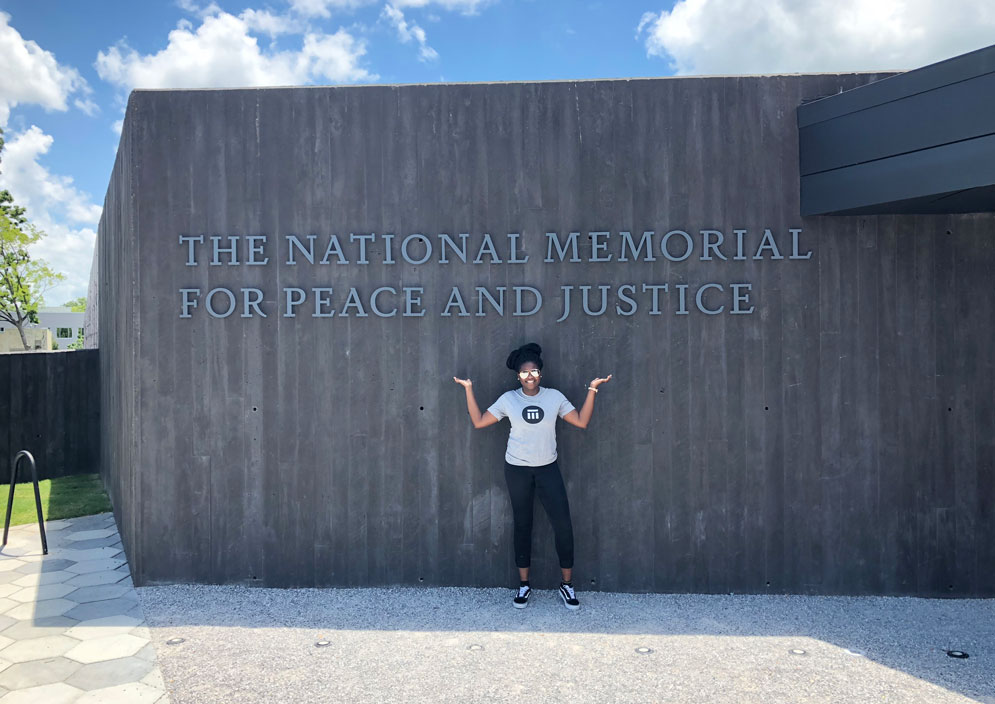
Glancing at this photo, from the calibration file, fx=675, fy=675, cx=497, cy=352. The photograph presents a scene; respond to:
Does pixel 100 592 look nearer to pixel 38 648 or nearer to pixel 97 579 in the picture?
pixel 97 579

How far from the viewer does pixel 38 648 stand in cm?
388

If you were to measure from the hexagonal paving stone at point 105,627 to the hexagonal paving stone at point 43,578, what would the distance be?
37.9 inches

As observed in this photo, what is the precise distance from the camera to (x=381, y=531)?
4.91 m

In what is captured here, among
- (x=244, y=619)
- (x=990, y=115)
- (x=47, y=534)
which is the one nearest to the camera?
(x=990, y=115)

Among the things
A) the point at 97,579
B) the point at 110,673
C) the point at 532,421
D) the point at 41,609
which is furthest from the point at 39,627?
the point at 532,421

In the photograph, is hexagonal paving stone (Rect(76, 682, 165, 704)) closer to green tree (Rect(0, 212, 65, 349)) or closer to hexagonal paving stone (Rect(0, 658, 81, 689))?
hexagonal paving stone (Rect(0, 658, 81, 689))

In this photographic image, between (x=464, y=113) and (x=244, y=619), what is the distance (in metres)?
3.76

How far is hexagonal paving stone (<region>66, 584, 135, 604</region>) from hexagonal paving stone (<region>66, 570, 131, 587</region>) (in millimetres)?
82

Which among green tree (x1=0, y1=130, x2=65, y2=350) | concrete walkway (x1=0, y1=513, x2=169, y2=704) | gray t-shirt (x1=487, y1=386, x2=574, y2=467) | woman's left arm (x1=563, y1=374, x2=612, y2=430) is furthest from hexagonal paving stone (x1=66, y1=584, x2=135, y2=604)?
green tree (x1=0, y1=130, x2=65, y2=350)

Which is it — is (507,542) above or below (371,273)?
below

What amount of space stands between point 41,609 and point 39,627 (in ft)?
1.08

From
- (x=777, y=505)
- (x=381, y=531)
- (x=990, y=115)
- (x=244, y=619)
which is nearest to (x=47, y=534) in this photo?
(x=244, y=619)

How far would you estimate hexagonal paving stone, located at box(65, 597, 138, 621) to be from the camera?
4.36m

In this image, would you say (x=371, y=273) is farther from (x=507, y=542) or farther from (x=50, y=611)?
(x=50, y=611)
